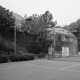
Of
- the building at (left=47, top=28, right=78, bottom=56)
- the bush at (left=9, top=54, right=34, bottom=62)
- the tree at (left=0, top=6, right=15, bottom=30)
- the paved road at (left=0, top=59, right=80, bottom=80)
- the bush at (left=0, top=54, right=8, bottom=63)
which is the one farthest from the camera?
the building at (left=47, top=28, right=78, bottom=56)

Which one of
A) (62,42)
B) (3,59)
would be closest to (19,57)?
(3,59)

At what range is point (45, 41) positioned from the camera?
32250 mm

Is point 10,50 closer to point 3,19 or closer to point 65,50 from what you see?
point 3,19

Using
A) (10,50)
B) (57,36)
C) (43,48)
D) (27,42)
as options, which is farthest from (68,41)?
(10,50)

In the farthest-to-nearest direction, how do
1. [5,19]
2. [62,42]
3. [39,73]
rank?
1. [62,42]
2. [5,19]
3. [39,73]

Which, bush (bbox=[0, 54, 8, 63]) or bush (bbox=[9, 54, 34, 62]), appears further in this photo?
bush (bbox=[9, 54, 34, 62])

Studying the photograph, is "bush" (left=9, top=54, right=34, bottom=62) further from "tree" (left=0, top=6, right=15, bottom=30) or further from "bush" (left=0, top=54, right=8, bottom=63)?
"tree" (left=0, top=6, right=15, bottom=30)

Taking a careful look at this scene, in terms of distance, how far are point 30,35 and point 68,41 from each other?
14858mm

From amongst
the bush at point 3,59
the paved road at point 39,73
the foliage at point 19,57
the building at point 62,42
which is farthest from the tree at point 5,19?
the paved road at point 39,73

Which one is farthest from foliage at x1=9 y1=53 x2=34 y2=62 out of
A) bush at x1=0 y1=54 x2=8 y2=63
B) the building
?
the building

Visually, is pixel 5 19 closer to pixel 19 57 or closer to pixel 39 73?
pixel 19 57

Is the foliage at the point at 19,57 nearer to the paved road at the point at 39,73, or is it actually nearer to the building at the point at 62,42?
the paved road at the point at 39,73

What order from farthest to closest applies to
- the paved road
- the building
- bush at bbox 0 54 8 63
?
the building → bush at bbox 0 54 8 63 → the paved road

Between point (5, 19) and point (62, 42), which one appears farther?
point (62, 42)
